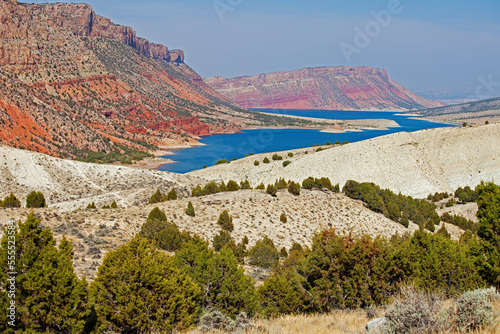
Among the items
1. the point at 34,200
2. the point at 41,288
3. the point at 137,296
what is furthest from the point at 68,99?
the point at 41,288

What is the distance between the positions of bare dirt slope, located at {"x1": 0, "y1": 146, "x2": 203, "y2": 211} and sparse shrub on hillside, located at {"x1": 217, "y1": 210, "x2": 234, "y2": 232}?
42.3 feet

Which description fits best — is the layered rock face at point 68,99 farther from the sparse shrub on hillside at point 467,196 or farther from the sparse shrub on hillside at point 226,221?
the sparse shrub on hillside at point 467,196

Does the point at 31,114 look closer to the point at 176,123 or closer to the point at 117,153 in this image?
the point at 117,153

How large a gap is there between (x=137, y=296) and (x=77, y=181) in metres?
38.3

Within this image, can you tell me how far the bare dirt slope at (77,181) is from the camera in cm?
3813

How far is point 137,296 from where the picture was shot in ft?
31.1

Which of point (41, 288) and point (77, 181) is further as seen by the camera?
point (77, 181)

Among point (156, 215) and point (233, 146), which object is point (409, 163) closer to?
point (156, 215)

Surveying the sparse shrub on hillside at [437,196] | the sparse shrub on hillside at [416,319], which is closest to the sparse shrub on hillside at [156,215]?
the sparse shrub on hillside at [416,319]

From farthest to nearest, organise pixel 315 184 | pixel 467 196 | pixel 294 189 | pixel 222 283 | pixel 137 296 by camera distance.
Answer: pixel 467 196, pixel 315 184, pixel 294 189, pixel 222 283, pixel 137 296

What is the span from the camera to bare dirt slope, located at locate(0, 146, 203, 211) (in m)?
38.1

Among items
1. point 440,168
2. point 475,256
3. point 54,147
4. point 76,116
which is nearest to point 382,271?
point 475,256

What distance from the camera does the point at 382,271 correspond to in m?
13.2

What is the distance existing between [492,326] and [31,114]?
299 feet
